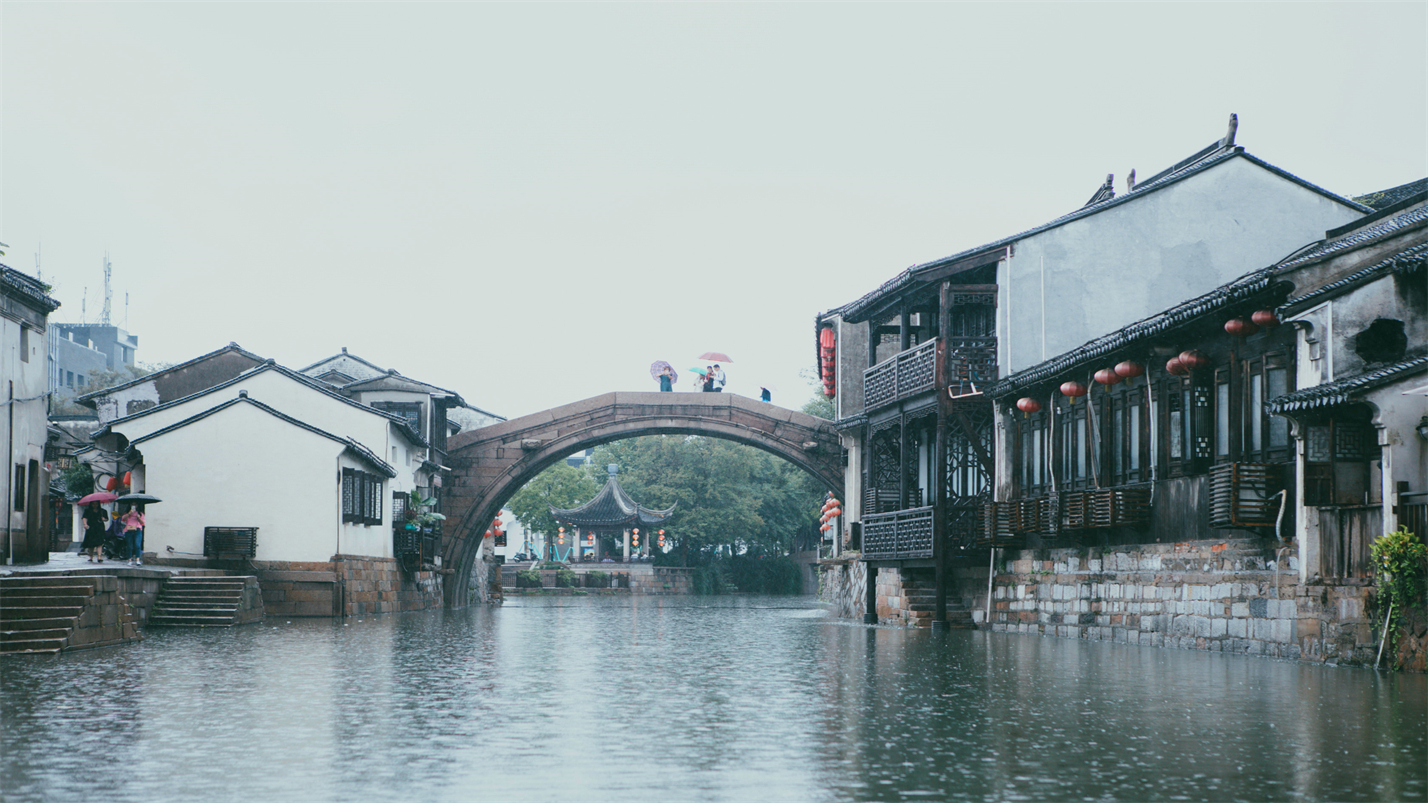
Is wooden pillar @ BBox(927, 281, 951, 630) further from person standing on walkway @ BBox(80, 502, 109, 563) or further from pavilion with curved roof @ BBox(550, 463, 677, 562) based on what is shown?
pavilion with curved roof @ BBox(550, 463, 677, 562)

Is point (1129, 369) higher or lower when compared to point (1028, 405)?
higher

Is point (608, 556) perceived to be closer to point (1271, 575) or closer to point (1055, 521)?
point (1055, 521)

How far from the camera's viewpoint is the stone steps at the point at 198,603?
25.3m

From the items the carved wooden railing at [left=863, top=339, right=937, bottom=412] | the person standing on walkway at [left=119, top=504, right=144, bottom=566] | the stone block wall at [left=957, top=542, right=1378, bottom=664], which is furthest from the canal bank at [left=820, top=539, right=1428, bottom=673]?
the person standing on walkway at [left=119, top=504, right=144, bottom=566]

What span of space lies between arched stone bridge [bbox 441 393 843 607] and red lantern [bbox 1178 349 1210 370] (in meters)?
22.5

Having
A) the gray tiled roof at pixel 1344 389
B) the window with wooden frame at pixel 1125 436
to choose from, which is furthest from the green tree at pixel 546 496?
the gray tiled roof at pixel 1344 389

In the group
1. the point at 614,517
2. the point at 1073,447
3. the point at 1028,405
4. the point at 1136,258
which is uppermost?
the point at 1136,258

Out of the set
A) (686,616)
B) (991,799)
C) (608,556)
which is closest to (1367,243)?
(991,799)

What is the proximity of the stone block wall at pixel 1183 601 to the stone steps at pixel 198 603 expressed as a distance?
13.7 metres

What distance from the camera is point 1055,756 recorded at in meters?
8.80

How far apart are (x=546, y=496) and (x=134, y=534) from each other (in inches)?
1800

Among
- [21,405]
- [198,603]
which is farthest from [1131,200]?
[21,405]

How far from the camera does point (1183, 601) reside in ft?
66.1

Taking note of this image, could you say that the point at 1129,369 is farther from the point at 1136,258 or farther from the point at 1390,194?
the point at 1390,194
